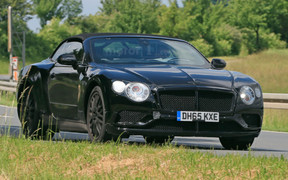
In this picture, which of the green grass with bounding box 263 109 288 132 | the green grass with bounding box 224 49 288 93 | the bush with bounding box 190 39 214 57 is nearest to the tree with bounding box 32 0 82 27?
the bush with bounding box 190 39 214 57

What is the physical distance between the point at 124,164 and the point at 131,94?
5.88ft

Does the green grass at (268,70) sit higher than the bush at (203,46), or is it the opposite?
the green grass at (268,70)

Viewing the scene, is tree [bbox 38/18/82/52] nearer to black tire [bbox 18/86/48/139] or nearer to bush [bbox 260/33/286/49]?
bush [bbox 260/33/286/49]

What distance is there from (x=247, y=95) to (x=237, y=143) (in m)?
0.99

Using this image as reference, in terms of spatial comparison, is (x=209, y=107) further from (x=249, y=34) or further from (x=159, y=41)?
(x=249, y=34)

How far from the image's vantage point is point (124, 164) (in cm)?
612

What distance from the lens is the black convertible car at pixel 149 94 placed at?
7.86m

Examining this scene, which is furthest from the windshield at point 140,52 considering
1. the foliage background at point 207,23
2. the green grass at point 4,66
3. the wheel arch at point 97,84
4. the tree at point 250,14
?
the green grass at point 4,66

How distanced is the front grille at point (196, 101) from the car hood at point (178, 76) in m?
0.10

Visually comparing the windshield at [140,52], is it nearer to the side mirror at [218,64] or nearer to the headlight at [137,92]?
the side mirror at [218,64]

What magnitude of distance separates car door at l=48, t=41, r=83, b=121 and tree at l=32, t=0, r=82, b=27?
338 ft

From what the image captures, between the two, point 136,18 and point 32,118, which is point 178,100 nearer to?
point 32,118

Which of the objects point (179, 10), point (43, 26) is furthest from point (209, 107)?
point (43, 26)

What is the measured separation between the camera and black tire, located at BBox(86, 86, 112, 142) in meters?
8.02
